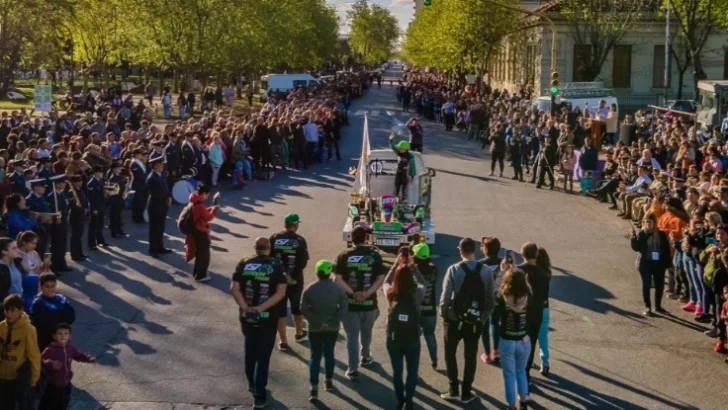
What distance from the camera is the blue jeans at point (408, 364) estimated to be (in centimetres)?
934

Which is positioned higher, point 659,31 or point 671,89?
point 659,31

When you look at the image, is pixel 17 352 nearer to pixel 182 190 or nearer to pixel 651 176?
pixel 182 190

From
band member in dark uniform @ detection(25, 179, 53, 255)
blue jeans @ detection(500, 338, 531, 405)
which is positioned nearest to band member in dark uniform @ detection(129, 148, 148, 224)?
band member in dark uniform @ detection(25, 179, 53, 255)

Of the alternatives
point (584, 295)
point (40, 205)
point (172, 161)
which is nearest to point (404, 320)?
point (584, 295)

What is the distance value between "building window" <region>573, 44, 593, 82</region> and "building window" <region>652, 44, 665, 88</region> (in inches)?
188

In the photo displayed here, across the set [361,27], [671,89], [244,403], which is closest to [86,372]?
[244,403]

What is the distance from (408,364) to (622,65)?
50.3 metres

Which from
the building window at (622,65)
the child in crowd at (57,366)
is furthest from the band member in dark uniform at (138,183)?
the building window at (622,65)

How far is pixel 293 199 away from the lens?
78.1 feet

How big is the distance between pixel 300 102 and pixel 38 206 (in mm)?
28831

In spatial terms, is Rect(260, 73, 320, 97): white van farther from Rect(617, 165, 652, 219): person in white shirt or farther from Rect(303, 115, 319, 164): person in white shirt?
Rect(617, 165, 652, 219): person in white shirt

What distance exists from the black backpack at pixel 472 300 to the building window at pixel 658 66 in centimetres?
4990

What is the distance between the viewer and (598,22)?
49312 mm

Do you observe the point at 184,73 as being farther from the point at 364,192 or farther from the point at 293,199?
the point at 364,192
